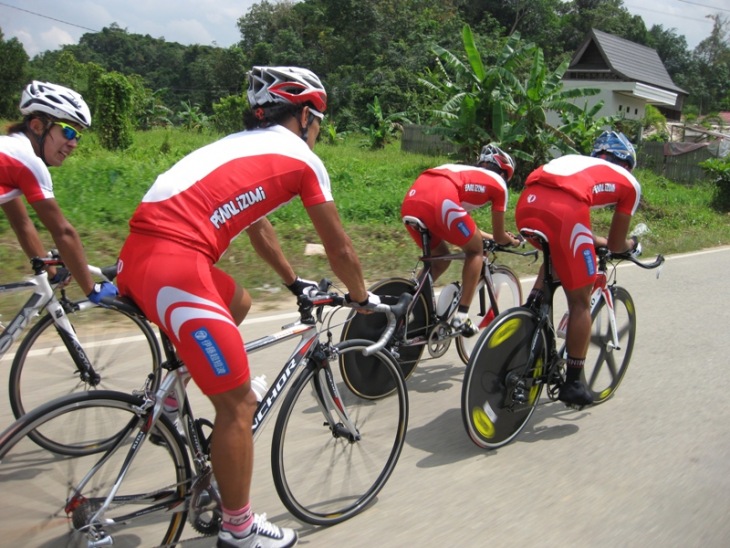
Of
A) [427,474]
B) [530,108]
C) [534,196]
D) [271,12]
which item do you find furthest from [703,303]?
[271,12]

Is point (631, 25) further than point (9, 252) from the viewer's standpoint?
Yes

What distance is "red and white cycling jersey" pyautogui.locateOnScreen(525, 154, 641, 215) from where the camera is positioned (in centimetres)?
448

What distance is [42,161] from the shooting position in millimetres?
3873

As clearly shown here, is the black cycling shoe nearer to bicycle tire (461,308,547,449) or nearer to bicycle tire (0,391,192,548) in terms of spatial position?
bicycle tire (461,308,547,449)

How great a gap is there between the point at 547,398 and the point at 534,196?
1593mm

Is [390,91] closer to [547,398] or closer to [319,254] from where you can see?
[319,254]

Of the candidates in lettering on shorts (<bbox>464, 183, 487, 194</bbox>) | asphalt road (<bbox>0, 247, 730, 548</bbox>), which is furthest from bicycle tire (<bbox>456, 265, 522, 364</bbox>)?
lettering on shorts (<bbox>464, 183, 487, 194</bbox>)

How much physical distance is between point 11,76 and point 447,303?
146ft

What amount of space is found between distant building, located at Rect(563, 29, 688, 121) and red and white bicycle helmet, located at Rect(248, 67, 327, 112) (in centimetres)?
4057

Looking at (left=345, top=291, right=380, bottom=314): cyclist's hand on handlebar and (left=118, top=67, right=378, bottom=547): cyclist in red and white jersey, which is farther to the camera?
(left=345, top=291, right=380, bottom=314): cyclist's hand on handlebar

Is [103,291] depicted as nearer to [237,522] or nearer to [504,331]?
[237,522]

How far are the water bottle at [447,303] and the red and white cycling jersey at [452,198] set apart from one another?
0.39 meters

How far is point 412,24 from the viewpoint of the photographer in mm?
45219

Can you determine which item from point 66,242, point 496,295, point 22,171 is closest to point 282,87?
point 66,242
